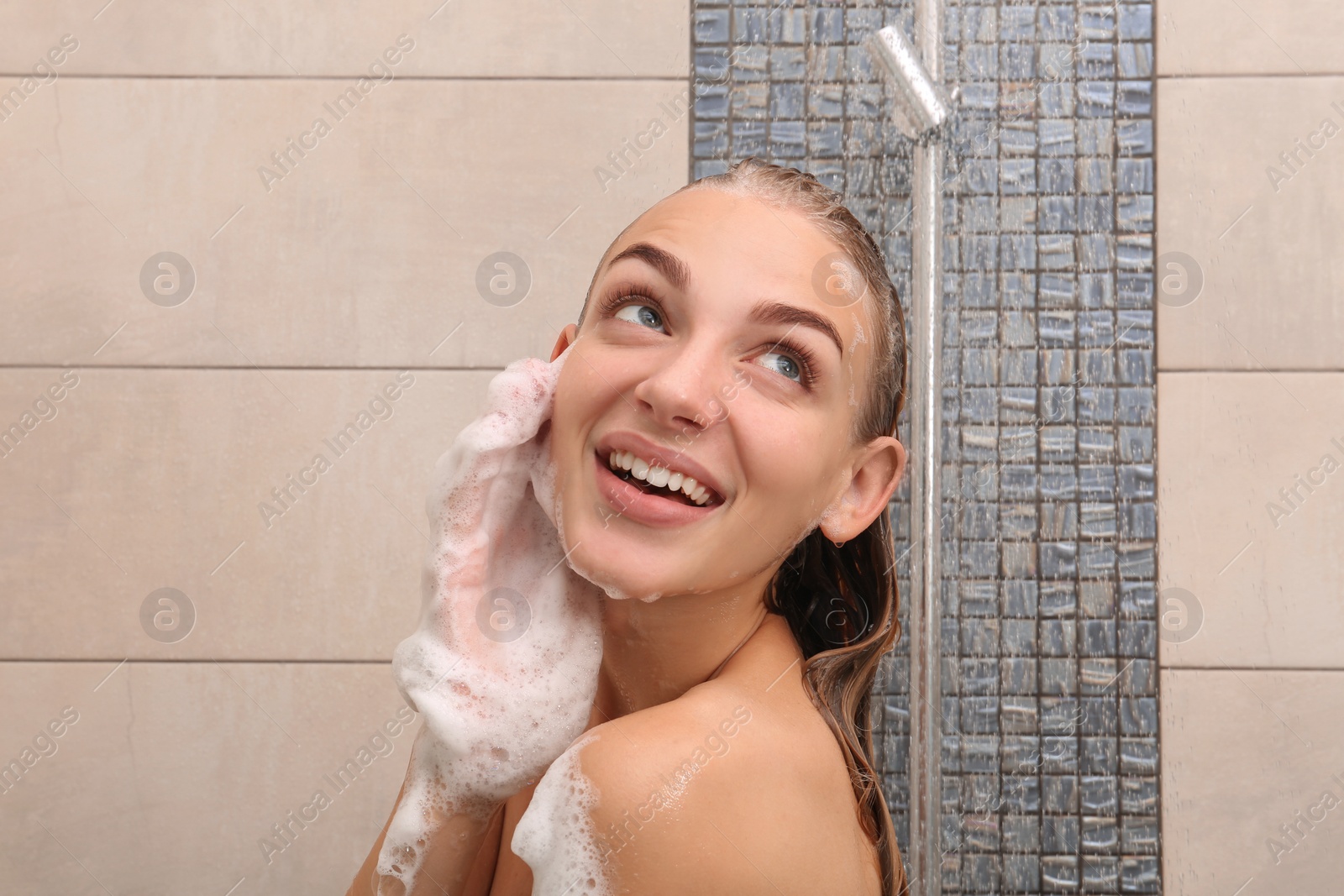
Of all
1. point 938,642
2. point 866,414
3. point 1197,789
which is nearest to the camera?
point 866,414

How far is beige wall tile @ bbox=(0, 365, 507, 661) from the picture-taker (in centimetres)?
127

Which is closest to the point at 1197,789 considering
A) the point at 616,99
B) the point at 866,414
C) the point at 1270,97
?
the point at 866,414

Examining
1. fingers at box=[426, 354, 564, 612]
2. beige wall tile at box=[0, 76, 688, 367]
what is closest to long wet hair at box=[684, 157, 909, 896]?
fingers at box=[426, 354, 564, 612]

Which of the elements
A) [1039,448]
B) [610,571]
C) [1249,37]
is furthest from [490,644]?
[1249,37]

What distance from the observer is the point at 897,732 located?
1.19 meters

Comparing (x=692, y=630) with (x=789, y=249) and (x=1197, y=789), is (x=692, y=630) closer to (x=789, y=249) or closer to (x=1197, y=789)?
(x=789, y=249)

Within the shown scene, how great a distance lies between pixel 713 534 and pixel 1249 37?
1.00 m

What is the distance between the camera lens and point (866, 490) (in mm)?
901

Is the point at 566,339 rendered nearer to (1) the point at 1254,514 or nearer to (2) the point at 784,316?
(2) the point at 784,316

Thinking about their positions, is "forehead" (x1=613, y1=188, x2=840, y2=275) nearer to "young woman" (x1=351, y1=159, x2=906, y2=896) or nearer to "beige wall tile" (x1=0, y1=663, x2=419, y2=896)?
"young woman" (x1=351, y1=159, x2=906, y2=896)

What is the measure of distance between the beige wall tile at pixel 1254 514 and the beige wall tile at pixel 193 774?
3.21 feet

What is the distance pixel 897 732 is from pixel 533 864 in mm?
589

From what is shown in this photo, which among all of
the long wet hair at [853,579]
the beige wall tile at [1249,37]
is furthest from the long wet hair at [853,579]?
the beige wall tile at [1249,37]

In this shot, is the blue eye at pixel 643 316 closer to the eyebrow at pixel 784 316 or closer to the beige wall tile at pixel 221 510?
the eyebrow at pixel 784 316
